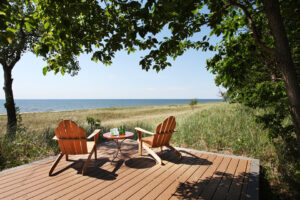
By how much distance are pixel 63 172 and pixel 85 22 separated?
279 cm

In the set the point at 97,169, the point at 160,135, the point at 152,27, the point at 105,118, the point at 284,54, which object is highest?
the point at 152,27

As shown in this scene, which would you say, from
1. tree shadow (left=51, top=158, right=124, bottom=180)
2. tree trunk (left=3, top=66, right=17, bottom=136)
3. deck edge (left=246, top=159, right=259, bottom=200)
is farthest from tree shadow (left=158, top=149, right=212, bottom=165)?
tree trunk (left=3, top=66, right=17, bottom=136)

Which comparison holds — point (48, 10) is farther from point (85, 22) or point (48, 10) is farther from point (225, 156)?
point (225, 156)

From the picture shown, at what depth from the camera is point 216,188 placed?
2482 millimetres

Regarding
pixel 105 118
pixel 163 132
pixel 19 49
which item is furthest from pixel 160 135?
pixel 105 118

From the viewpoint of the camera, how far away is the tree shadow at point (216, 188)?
2.29 meters

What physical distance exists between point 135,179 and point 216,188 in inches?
52.6

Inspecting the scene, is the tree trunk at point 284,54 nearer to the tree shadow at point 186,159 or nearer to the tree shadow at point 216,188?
the tree shadow at point 216,188

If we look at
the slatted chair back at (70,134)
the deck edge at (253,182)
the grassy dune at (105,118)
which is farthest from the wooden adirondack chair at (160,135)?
the grassy dune at (105,118)

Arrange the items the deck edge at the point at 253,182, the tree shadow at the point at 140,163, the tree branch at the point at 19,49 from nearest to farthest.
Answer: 1. the deck edge at the point at 253,182
2. the tree shadow at the point at 140,163
3. the tree branch at the point at 19,49

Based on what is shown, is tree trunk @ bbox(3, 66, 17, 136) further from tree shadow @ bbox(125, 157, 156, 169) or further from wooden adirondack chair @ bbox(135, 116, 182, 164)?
wooden adirondack chair @ bbox(135, 116, 182, 164)

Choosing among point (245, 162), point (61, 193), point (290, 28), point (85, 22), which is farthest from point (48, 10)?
point (245, 162)

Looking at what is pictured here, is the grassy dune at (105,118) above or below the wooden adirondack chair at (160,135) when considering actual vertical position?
below

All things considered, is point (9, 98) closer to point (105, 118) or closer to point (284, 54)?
point (284, 54)
